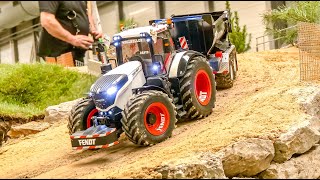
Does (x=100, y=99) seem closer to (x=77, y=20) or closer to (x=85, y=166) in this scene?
(x=85, y=166)

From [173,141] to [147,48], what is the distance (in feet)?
5.18

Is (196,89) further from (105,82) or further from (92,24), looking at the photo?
(92,24)

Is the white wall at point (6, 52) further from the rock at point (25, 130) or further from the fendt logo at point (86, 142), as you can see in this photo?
the fendt logo at point (86, 142)

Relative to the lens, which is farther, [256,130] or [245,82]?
[245,82]

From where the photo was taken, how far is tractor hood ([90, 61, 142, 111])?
8078 millimetres

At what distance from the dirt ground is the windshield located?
1.24 meters

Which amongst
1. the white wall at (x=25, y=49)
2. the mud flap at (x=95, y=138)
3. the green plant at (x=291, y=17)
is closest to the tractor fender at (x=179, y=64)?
the mud flap at (x=95, y=138)

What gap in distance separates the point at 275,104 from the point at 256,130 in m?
1.19

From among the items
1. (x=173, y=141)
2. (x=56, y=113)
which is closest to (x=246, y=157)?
(x=173, y=141)

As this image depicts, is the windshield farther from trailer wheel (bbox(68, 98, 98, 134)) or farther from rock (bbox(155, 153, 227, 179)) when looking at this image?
rock (bbox(155, 153, 227, 179))

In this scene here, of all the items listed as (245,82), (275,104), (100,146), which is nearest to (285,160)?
(275,104)

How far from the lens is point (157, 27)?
9164 millimetres

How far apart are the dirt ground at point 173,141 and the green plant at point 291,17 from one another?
2.08 m

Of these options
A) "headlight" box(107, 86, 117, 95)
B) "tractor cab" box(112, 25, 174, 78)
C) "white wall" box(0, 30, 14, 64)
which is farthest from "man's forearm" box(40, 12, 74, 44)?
"headlight" box(107, 86, 117, 95)
